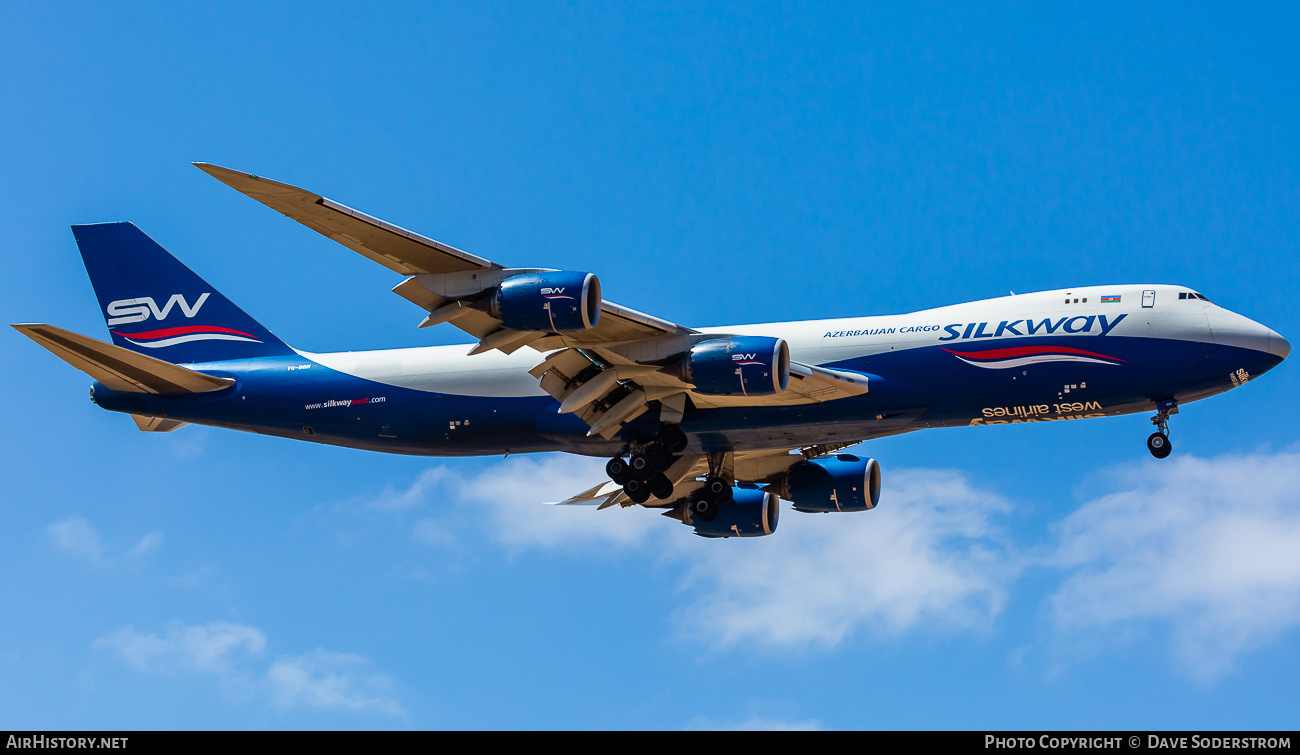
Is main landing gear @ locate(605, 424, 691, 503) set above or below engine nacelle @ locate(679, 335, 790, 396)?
below

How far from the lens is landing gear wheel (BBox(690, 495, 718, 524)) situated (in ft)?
119

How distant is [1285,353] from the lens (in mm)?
29719

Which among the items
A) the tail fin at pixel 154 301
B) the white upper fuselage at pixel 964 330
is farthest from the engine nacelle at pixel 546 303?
the tail fin at pixel 154 301

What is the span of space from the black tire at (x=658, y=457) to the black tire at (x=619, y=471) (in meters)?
0.62

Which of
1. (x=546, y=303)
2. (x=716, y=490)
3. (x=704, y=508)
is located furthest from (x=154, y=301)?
(x=716, y=490)

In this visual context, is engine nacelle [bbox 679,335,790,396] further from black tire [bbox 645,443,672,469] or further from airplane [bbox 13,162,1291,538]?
black tire [bbox 645,443,672,469]

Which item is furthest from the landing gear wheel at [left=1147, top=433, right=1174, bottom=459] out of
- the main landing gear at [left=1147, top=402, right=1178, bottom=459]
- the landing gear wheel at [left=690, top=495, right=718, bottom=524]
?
the landing gear wheel at [left=690, top=495, right=718, bottom=524]

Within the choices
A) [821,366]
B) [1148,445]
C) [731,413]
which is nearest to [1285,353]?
[1148,445]

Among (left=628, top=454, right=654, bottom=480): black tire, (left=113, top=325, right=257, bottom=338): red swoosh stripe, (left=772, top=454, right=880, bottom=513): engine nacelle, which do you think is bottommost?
(left=628, top=454, right=654, bottom=480): black tire

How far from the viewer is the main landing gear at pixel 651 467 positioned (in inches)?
1270

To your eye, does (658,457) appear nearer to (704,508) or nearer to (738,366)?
(738,366)

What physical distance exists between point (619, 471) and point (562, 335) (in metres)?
4.77

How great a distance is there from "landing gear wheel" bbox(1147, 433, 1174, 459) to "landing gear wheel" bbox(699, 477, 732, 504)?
37.4 feet
